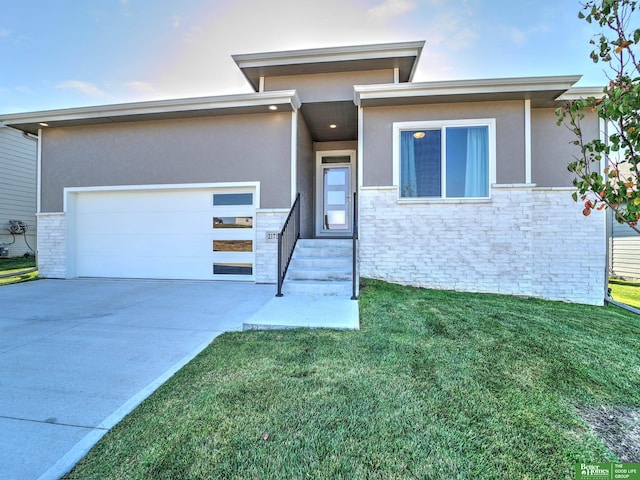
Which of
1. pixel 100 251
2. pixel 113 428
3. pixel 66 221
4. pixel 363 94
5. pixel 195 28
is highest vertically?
pixel 195 28

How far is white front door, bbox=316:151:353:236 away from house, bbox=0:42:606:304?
754 millimetres

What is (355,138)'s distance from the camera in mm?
8711

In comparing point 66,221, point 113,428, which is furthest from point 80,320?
point 66,221

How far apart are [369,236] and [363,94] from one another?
2.89m

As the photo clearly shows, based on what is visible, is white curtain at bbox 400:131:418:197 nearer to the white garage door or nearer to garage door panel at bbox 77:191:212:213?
the white garage door

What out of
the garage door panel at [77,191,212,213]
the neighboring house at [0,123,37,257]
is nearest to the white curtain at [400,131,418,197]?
the garage door panel at [77,191,212,213]

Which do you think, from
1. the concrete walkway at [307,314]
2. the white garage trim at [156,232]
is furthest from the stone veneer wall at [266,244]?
the concrete walkway at [307,314]

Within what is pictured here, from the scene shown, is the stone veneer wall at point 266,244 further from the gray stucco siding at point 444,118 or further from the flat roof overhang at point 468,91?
the flat roof overhang at point 468,91

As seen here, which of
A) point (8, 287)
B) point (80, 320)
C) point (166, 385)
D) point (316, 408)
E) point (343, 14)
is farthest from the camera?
point (343, 14)

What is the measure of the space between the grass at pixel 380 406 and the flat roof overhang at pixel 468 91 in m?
4.50

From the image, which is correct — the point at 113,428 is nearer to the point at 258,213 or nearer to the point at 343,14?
the point at 258,213

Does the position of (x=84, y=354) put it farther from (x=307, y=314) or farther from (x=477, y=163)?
(x=477, y=163)

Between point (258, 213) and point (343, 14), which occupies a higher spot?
point (343, 14)

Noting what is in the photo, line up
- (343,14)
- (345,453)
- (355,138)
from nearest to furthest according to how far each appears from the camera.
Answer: (345,453) < (343,14) < (355,138)
